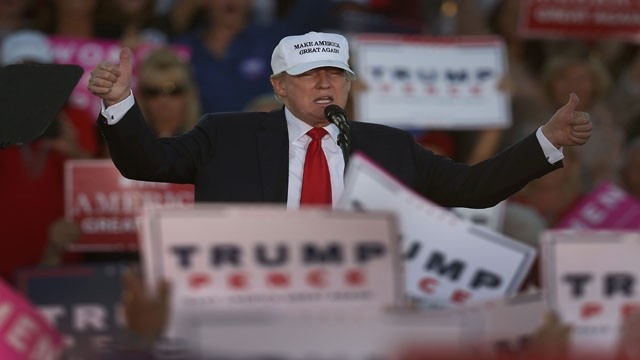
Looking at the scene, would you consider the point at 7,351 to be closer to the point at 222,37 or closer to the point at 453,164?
the point at 453,164

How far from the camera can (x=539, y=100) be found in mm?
9492

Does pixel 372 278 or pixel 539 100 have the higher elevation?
pixel 539 100

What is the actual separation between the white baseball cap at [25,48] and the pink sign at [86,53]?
384 mm

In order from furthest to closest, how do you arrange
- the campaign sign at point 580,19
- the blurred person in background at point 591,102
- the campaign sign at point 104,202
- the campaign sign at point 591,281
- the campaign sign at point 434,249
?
1. the campaign sign at point 580,19
2. the blurred person in background at point 591,102
3. the campaign sign at point 104,202
4. the campaign sign at point 434,249
5. the campaign sign at point 591,281

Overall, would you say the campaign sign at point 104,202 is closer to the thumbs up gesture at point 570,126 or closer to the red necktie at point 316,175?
the red necktie at point 316,175

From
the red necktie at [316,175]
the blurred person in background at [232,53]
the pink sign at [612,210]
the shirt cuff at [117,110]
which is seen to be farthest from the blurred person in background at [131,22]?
the shirt cuff at [117,110]

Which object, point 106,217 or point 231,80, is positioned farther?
point 231,80

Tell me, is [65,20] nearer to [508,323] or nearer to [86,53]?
[86,53]

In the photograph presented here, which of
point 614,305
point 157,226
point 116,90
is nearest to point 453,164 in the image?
point 116,90

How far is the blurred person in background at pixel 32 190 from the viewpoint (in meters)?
7.95

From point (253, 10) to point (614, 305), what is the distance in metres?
5.64

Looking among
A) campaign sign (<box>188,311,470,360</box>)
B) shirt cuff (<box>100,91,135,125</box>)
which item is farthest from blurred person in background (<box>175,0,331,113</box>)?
campaign sign (<box>188,311,470,360</box>)

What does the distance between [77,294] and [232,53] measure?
8.89 feet

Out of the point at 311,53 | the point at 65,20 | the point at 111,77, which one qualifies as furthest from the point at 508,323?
the point at 65,20
